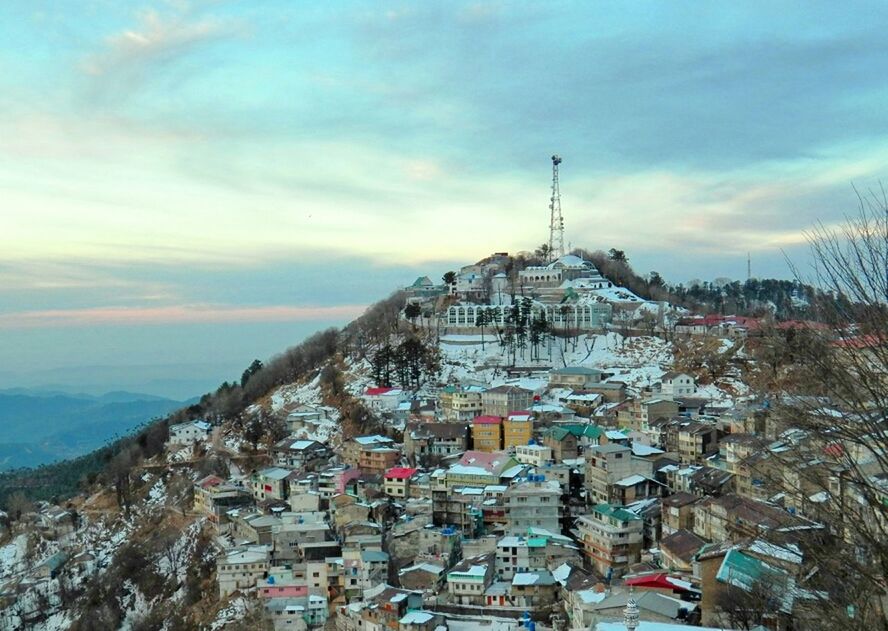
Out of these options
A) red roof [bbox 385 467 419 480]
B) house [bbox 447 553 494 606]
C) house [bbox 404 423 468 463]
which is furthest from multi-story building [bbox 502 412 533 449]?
house [bbox 447 553 494 606]

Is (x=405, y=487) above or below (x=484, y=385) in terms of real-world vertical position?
below

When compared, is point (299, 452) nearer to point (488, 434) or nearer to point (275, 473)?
point (275, 473)

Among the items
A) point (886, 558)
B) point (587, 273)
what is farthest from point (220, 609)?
point (587, 273)

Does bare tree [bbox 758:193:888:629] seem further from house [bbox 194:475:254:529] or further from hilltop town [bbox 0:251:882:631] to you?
house [bbox 194:475:254:529]

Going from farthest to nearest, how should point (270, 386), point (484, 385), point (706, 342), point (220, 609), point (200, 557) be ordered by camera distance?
point (270, 386) → point (706, 342) → point (484, 385) → point (200, 557) → point (220, 609)

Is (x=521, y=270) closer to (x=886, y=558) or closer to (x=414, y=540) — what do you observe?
(x=414, y=540)

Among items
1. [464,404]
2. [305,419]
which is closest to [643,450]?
[464,404]
